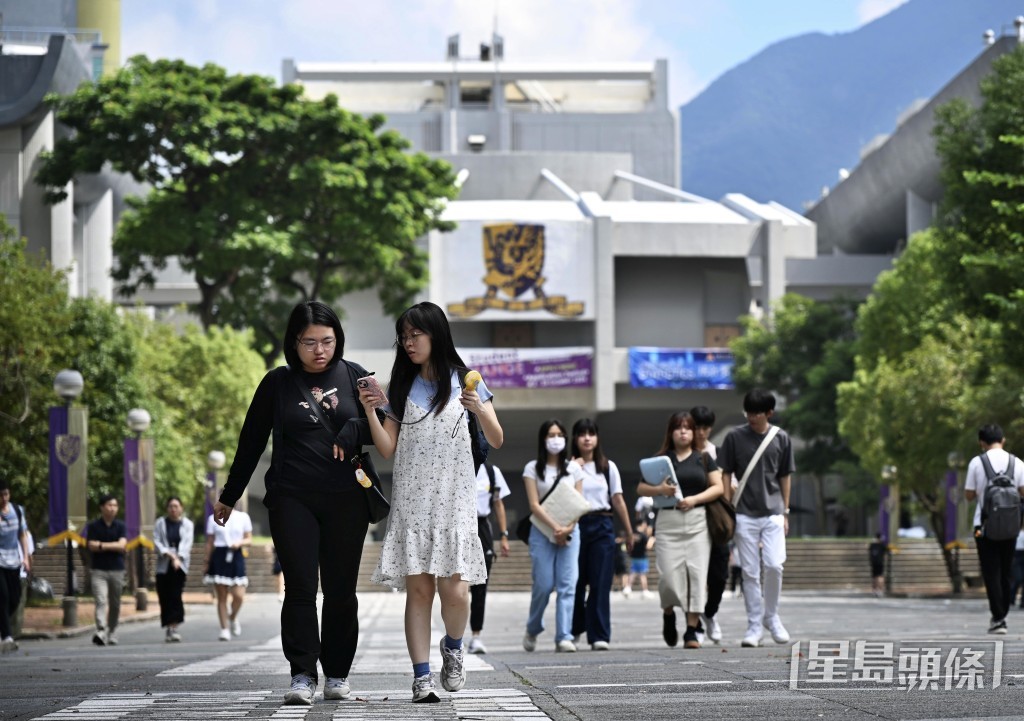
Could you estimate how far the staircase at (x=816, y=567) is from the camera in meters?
42.8

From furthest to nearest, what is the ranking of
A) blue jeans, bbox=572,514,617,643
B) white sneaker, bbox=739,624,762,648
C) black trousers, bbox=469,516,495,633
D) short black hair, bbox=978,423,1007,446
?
short black hair, bbox=978,423,1007,446 → black trousers, bbox=469,516,495,633 → blue jeans, bbox=572,514,617,643 → white sneaker, bbox=739,624,762,648

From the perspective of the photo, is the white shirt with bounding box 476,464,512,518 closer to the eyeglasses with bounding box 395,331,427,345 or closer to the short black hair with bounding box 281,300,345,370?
the short black hair with bounding box 281,300,345,370

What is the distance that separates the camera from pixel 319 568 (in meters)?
8.12

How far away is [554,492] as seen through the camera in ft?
44.1

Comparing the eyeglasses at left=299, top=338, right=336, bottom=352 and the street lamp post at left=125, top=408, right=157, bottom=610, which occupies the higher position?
the eyeglasses at left=299, top=338, right=336, bottom=352

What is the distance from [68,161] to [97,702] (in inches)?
1288

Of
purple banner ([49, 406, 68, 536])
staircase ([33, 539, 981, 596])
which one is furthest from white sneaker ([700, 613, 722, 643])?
staircase ([33, 539, 981, 596])

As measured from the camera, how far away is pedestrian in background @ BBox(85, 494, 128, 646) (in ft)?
62.3

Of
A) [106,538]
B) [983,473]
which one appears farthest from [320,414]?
[106,538]

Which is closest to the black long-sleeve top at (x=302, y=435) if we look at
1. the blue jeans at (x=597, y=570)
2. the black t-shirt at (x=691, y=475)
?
the black t-shirt at (x=691, y=475)

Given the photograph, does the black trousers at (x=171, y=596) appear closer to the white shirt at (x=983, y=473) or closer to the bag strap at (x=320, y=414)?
the white shirt at (x=983, y=473)

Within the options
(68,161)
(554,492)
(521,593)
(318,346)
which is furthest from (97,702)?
(521,593)

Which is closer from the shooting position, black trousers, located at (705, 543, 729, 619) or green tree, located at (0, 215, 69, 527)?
black trousers, located at (705, 543, 729, 619)

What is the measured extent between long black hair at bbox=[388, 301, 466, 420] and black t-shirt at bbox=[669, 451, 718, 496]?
517 cm
